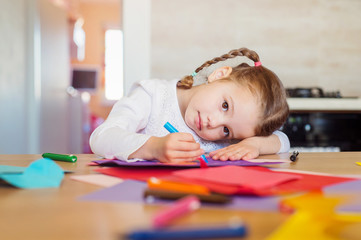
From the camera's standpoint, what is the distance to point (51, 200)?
1.27ft

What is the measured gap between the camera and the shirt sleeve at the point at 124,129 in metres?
0.73

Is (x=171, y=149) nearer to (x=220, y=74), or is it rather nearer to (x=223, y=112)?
(x=223, y=112)

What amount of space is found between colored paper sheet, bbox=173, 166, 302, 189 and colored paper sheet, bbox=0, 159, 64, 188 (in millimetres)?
159

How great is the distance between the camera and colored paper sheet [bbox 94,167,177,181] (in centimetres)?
52

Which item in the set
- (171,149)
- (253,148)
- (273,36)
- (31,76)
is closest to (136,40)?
(273,36)

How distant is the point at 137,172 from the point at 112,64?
7.31m

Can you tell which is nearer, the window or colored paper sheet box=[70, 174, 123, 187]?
colored paper sheet box=[70, 174, 123, 187]

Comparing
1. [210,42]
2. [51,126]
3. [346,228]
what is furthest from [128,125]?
[51,126]

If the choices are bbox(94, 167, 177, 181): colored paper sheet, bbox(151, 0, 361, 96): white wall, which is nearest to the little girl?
bbox(94, 167, 177, 181): colored paper sheet

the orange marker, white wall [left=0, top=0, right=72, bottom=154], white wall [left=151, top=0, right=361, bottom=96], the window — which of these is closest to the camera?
the orange marker

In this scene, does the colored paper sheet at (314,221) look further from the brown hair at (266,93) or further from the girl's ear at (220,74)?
the girl's ear at (220,74)

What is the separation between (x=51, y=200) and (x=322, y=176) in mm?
370

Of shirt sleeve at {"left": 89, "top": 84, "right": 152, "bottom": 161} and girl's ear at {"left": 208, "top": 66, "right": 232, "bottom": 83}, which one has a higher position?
girl's ear at {"left": 208, "top": 66, "right": 232, "bottom": 83}

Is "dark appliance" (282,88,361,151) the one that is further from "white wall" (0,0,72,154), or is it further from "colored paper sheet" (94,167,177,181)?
"white wall" (0,0,72,154)
